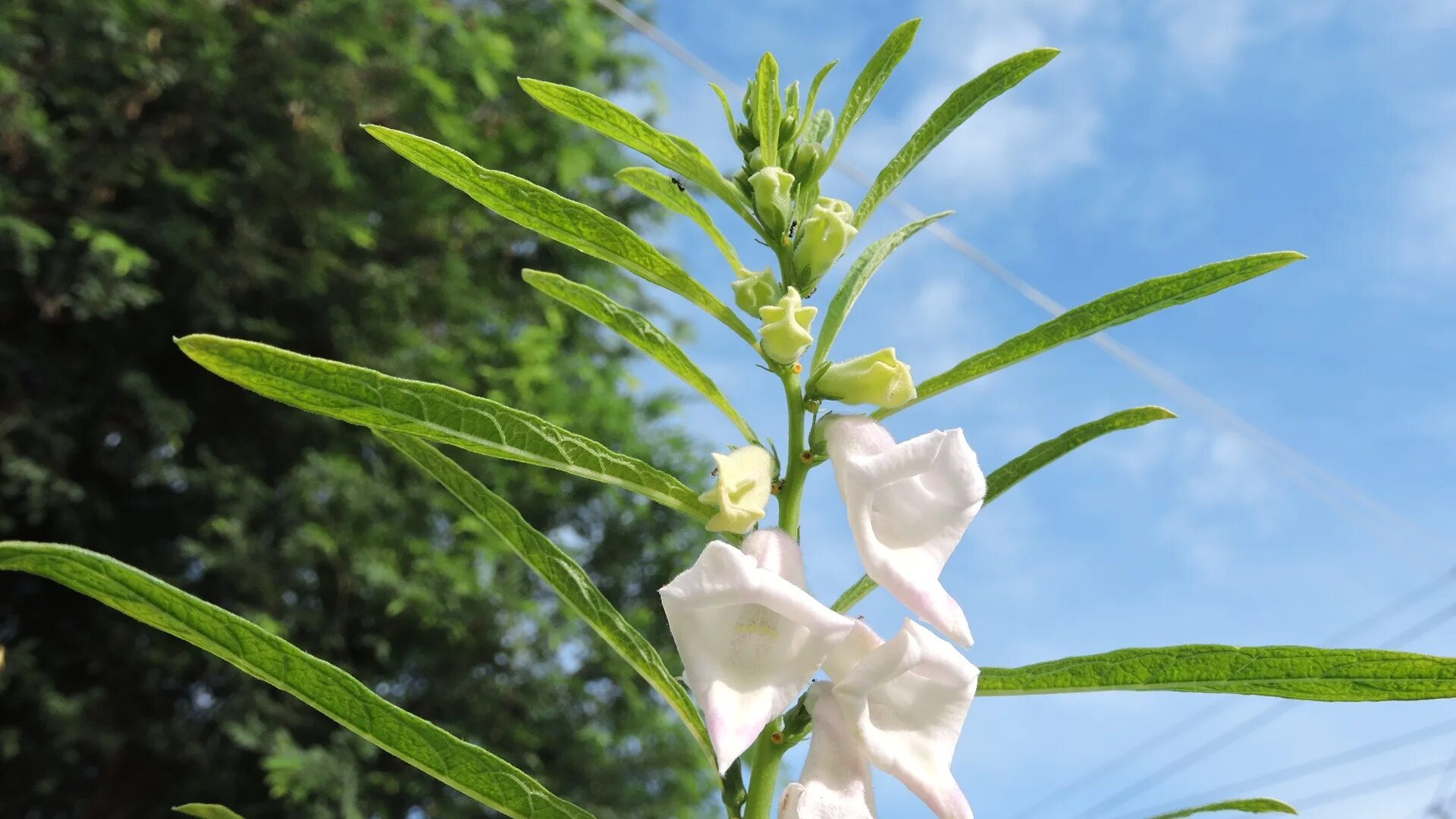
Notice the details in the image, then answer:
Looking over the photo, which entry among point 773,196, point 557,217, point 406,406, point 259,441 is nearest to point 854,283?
point 773,196

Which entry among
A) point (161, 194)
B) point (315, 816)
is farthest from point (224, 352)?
point (161, 194)

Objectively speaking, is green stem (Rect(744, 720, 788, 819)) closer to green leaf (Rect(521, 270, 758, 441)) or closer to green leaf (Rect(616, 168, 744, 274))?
green leaf (Rect(521, 270, 758, 441))

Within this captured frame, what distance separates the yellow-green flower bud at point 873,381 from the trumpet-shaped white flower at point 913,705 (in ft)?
0.43

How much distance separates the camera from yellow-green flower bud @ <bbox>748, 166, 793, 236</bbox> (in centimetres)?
58

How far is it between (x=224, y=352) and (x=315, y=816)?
2925 mm

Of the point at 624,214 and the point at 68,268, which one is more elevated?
the point at 624,214

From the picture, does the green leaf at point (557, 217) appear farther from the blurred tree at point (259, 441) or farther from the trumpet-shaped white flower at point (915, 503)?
the blurred tree at point (259, 441)

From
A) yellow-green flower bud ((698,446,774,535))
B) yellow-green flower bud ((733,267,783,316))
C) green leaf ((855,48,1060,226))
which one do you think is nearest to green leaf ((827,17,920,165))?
green leaf ((855,48,1060,226))

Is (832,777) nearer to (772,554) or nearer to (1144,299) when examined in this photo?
(772,554)

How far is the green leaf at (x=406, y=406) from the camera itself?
Answer: 1.40 ft

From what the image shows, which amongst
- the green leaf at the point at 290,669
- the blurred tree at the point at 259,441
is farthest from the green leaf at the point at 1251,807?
the blurred tree at the point at 259,441

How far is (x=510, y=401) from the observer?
12.6 feet

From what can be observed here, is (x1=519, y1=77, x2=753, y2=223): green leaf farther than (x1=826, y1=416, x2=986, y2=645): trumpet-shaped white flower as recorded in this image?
Yes

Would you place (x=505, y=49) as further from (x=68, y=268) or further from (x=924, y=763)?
(x=924, y=763)
